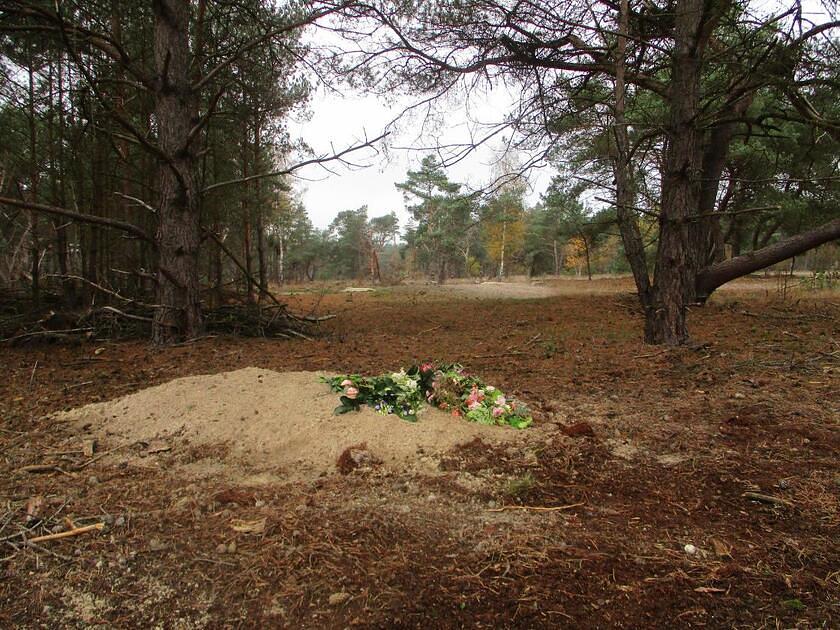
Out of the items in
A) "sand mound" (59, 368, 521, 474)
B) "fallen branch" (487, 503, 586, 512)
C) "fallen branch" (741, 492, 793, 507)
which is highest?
"sand mound" (59, 368, 521, 474)

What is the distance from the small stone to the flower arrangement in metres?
1.38

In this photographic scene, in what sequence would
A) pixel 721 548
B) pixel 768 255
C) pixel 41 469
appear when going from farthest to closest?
pixel 768 255 → pixel 41 469 → pixel 721 548

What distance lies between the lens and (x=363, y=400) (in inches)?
119

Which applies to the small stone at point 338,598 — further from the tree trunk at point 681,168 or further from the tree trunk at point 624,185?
the tree trunk at point 681,168

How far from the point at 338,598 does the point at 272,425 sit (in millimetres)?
1574

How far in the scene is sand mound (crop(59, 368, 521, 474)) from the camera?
102 inches

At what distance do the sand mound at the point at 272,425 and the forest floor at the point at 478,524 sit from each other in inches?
4.0

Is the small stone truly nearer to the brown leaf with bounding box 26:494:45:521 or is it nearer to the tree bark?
the brown leaf with bounding box 26:494:45:521

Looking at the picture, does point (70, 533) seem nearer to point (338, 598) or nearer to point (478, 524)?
point (338, 598)

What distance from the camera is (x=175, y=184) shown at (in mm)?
5281

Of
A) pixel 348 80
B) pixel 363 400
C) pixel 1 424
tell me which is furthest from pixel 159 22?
pixel 363 400

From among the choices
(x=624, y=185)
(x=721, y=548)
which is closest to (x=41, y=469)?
(x=721, y=548)

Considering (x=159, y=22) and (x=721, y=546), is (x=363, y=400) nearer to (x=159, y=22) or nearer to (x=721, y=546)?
(x=721, y=546)

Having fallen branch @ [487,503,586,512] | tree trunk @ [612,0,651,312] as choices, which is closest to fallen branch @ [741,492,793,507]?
fallen branch @ [487,503,586,512]
